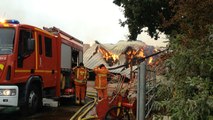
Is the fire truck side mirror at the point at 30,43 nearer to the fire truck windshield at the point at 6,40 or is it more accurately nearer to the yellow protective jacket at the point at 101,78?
the fire truck windshield at the point at 6,40

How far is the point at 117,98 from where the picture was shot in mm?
9969

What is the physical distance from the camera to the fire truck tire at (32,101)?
11.2m

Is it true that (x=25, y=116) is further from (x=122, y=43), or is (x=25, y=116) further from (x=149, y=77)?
(x=122, y=43)

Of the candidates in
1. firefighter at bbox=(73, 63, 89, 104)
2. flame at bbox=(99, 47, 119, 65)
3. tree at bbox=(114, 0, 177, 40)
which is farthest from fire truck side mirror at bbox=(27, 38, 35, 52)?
flame at bbox=(99, 47, 119, 65)

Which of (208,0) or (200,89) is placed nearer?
(200,89)

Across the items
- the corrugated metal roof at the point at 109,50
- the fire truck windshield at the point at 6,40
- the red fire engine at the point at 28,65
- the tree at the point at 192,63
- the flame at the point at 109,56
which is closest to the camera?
the tree at the point at 192,63

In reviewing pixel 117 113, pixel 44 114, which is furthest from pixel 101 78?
pixel 117 113

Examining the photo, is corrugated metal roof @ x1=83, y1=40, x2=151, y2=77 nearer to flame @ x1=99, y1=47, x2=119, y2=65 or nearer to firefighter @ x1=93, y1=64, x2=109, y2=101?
flame @ x1=99, y1=47, x2=119, y2=65

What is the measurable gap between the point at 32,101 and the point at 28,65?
39.8 inches

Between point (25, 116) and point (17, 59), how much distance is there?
1.89m

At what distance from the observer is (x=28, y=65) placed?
1122 centimetres

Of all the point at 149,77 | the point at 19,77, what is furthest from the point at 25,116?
the point at 149,77

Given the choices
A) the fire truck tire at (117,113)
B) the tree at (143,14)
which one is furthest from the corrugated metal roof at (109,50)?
the fire truck tire at (117,113)

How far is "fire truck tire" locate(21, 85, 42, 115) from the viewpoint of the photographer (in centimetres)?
1118
